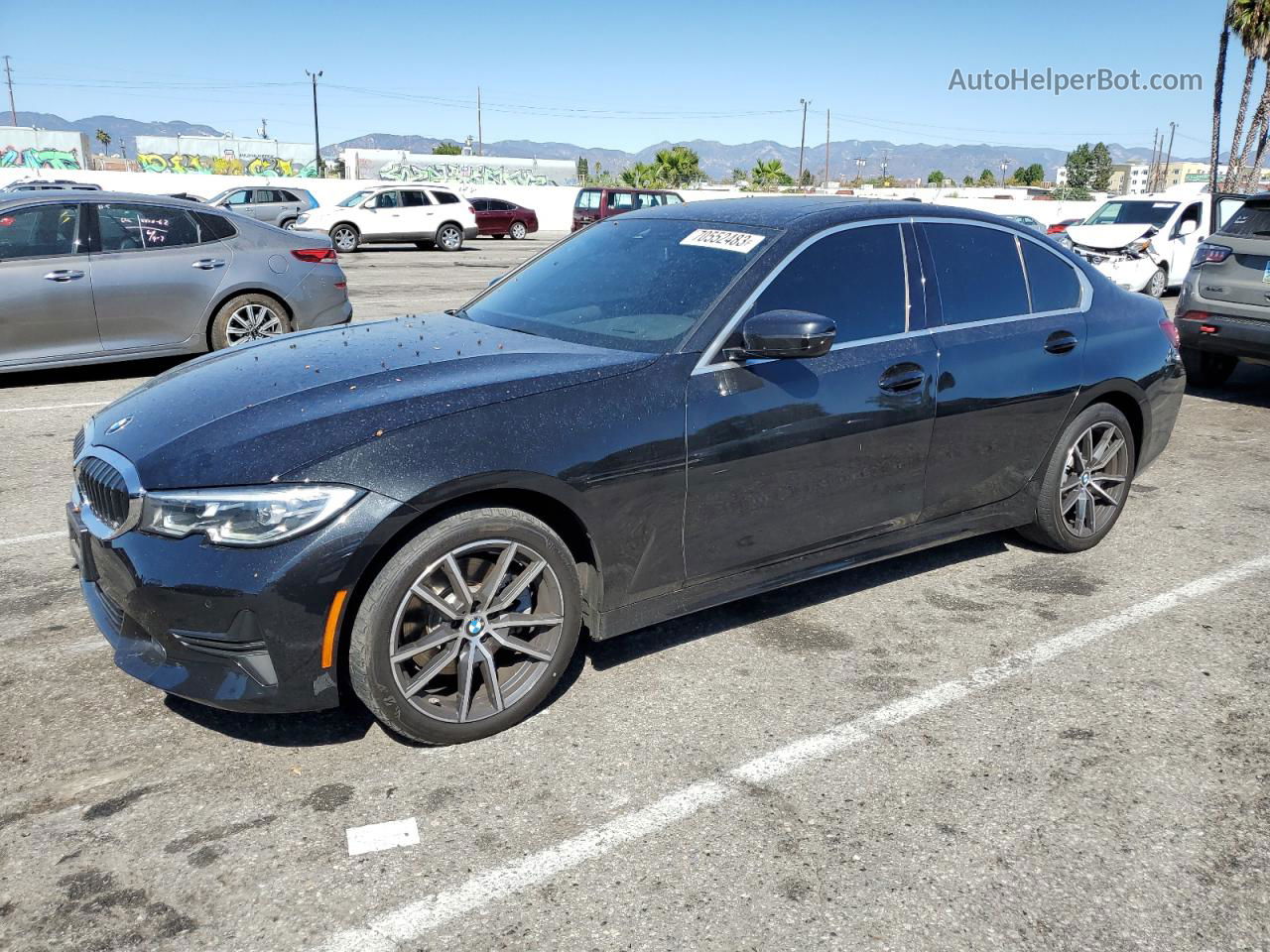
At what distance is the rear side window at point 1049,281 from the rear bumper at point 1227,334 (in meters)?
4.39

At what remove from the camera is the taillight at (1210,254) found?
8.57 m

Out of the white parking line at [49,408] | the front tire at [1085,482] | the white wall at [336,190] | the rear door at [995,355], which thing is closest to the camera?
the rear door at [995,355]

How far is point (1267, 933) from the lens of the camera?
8.12 feet

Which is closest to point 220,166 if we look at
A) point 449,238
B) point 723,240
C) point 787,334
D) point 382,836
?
point 449,238

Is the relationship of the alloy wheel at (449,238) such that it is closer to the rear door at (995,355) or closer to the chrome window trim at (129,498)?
the rear door at (995,355)

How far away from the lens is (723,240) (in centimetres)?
402

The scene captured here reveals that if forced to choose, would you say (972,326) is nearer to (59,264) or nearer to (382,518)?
(382,518)

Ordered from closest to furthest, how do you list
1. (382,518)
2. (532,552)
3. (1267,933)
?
(1267,933)
(382,518)
(532,552)

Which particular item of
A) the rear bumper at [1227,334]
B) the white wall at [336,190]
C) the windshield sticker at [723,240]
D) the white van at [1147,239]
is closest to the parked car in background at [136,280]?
the windshield sticker at [723,240]

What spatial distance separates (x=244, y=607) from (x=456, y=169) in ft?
203

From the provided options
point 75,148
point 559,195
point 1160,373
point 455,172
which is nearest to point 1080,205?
point 559,195

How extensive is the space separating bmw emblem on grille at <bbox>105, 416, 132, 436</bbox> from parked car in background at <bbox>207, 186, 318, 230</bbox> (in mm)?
25087

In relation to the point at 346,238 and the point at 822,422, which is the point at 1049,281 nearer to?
the point at 822,422

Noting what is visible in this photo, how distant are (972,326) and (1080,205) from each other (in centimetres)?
4338
